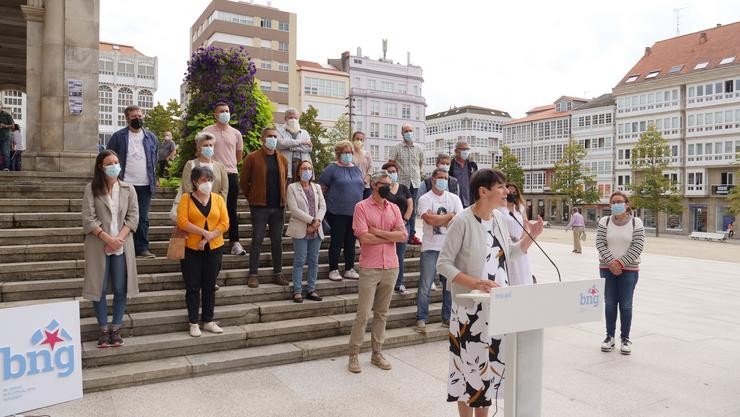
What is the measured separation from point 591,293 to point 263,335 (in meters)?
4.02

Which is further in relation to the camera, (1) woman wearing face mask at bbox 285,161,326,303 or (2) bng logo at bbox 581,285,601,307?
(1) woman wearing face mask at bbox 285,161,326,303

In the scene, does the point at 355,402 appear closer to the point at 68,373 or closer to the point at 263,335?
the point at 263,335

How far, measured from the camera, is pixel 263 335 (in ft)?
20.0

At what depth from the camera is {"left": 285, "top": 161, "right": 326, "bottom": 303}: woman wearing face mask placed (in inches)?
268

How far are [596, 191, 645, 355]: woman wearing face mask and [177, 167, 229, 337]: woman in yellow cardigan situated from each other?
15.1 ft

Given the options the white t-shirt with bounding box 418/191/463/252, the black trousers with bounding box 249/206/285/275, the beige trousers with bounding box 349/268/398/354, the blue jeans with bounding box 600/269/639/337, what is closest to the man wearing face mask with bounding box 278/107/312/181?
the black trousers with bounding box 249/206/285/275

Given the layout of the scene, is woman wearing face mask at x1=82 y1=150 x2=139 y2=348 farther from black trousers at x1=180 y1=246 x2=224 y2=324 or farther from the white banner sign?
the white banner sign

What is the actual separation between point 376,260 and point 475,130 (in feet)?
267

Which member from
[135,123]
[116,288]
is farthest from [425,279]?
[135,123]

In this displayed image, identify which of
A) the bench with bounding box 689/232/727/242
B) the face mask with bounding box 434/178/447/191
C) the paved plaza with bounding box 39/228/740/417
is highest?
the face mask with bounding box 434/178/447/191

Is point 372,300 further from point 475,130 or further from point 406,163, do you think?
point 475,130

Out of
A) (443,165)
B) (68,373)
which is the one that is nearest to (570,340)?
(443,165)

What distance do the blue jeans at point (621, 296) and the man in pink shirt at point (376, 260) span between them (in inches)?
108

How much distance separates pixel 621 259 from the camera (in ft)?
21.1
